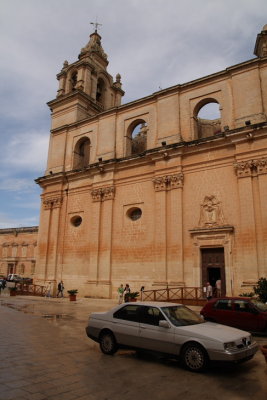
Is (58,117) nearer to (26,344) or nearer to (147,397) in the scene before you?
(26,344)

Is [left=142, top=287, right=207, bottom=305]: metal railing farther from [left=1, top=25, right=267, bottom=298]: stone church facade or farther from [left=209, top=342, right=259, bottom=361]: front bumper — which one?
[left=209, top=342, right=259, bottom=361]: front bumper

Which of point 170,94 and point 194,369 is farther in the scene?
point 170,94

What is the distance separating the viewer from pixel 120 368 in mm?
6738

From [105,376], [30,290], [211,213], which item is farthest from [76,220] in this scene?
[105,376]

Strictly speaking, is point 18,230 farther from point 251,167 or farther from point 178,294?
point 251,167

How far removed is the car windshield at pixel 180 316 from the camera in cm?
733

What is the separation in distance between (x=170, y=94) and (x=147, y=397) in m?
22.1

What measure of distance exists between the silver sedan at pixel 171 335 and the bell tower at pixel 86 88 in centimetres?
2527

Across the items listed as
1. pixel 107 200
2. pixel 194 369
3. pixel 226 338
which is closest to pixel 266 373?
pixel 226 338

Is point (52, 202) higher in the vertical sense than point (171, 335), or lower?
higher

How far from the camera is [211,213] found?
20500mm

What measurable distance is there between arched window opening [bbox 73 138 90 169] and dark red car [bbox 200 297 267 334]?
20.8 meters

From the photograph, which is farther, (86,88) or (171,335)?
(86,88)

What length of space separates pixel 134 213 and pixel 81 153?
9.80 meters
